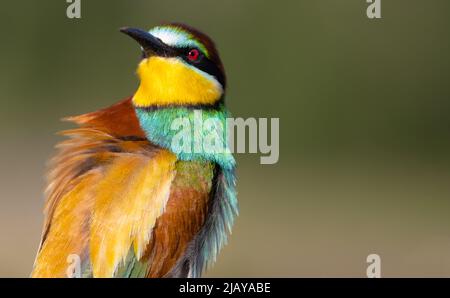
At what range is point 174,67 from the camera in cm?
201

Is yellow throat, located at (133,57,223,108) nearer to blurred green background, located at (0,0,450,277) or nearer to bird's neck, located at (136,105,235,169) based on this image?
bird's neck, located at (136,105,235,169)

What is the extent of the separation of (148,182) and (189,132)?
202 millimetres

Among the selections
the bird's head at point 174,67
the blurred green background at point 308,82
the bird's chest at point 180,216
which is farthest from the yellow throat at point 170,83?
the blurred green background at point 308,82

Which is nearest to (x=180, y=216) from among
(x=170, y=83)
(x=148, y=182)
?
(x=148, y=182)

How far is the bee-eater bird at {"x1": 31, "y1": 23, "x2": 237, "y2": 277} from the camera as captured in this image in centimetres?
177

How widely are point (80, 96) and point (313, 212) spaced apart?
1.18m

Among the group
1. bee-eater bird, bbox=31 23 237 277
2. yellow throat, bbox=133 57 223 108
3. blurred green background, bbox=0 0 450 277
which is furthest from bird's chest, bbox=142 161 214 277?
blurred green background, bbox=0 0 450 277

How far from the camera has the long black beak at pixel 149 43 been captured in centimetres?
197

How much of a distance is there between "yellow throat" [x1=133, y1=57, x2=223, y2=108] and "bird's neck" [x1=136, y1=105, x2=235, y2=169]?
21 mm

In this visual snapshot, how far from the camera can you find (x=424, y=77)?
174 inches

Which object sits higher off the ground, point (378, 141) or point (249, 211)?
point (378, 141)

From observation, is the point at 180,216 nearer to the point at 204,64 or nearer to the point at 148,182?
the point at 148,182

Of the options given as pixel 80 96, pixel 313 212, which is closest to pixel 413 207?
pixel 313 212

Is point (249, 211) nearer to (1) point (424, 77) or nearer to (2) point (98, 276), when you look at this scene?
(1) point (424, 77)
